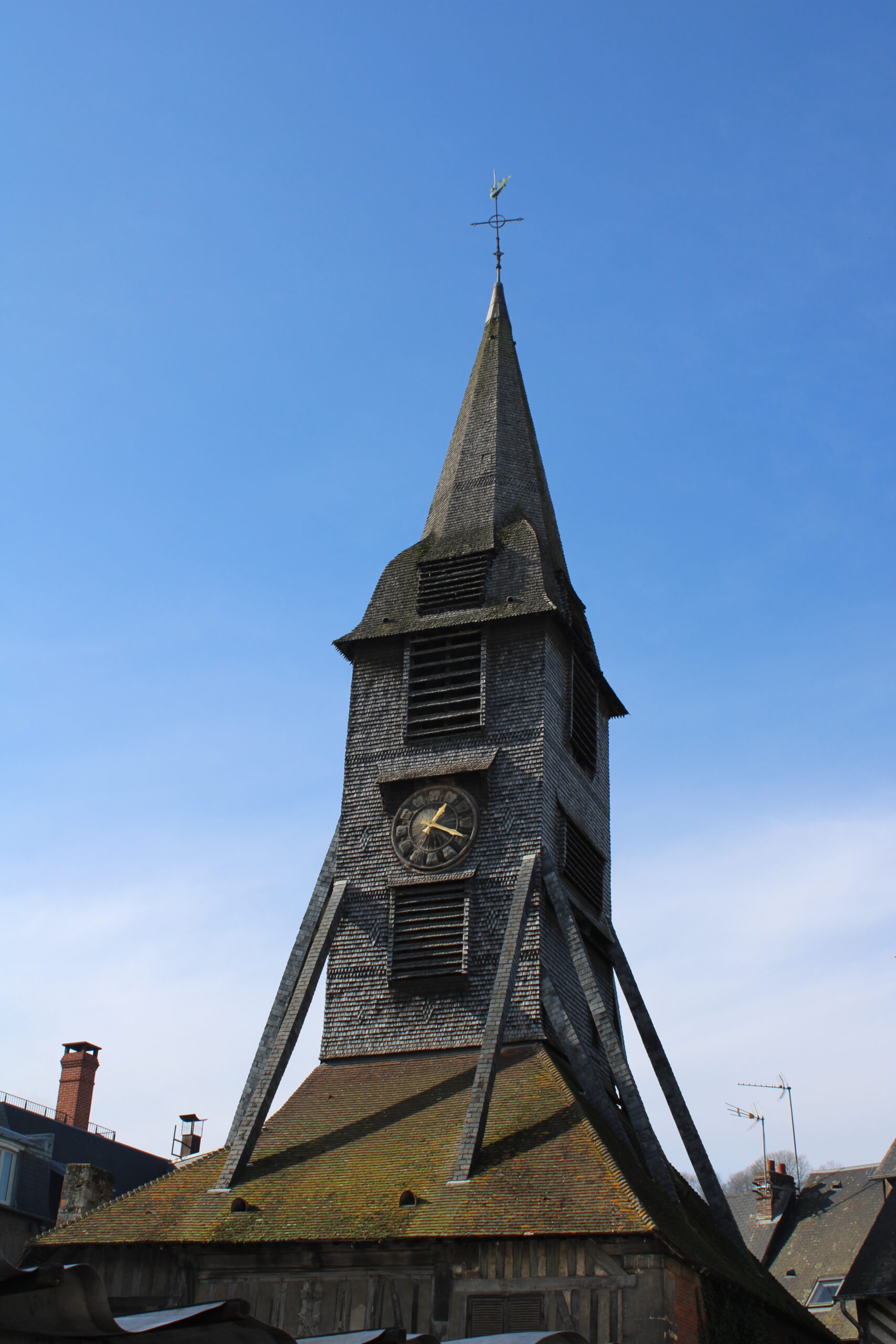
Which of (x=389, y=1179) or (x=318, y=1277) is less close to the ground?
(x=389, y=1179)

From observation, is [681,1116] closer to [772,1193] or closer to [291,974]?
[291,974]

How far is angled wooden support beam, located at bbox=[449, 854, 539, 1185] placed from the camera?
1527 centimetres

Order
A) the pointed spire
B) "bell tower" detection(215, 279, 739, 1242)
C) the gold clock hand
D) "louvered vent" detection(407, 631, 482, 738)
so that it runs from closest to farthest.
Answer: "bell tower" detection(215, 279, 739, 1242) → the gold clock hand → "louvered vent" detection(407, 631, 482, 738) → the pointed spire

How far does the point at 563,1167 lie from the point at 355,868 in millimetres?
6682

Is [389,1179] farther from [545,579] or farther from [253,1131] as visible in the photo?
[545,579]

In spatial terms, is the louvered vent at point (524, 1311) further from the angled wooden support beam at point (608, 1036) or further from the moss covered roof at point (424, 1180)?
the angled wooden support beam at point (608, 1036)

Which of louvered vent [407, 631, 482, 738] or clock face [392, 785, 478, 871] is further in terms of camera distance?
louvered vent [407, 631, 482, 738]

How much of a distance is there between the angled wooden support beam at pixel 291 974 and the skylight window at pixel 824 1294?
41.4 feet

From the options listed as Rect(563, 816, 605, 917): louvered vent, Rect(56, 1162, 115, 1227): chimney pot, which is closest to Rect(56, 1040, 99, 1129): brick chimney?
Rect(56, 1162, 115, 1227): chimney pot

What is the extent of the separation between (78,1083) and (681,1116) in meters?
14.8

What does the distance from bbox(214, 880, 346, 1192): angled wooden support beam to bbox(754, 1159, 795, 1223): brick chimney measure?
13.1 meters

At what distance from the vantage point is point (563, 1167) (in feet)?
48.2

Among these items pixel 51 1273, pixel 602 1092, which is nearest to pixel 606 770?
pixel 602 1092

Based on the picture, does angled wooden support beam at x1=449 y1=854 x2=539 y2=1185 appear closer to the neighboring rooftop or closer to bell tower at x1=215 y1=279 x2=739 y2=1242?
bell tower at x1=215 y1=279 x2=739 y2=1242
